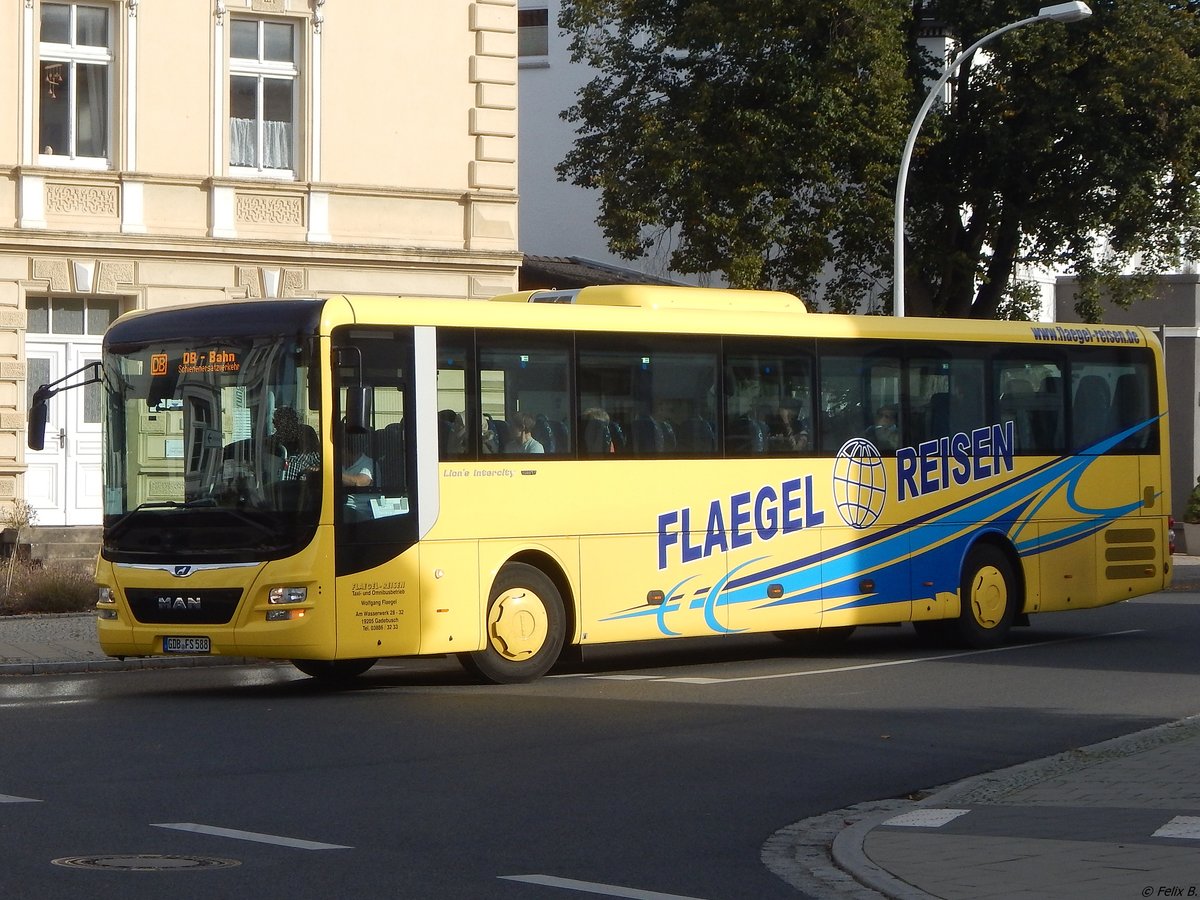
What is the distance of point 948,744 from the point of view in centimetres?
1235

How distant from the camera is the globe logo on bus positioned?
59.2ft

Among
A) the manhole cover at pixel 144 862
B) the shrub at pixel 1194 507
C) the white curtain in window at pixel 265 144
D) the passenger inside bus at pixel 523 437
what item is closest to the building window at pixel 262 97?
the white curtain in window at pixel 265 144

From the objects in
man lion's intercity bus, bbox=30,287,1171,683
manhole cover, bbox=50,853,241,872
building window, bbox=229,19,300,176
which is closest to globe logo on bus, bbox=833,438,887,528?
man lion's intercity bus, bbox=30,287,1171,683

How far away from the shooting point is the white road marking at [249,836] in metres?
8.53

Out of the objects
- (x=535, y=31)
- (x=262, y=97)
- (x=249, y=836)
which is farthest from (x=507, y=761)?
(x=535, y=31)

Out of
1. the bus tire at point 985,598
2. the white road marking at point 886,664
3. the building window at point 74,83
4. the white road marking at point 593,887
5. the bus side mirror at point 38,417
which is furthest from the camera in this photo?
the building window at point 74,83

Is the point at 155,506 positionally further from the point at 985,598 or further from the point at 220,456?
the point at 985,598

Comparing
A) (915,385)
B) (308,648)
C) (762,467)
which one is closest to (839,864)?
(308,648)

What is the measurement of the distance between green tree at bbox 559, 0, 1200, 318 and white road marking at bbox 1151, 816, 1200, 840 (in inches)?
883

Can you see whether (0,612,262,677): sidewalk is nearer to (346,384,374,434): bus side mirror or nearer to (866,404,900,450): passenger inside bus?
(346,384,374,434): bus side mirror

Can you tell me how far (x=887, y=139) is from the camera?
1203 inches

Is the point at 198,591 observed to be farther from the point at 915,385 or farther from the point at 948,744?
the point at 915,385

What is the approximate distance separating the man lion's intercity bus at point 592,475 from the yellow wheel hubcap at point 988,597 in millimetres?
33

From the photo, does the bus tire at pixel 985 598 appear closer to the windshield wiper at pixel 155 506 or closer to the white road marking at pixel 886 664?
the white road marking at pixel 886 664
